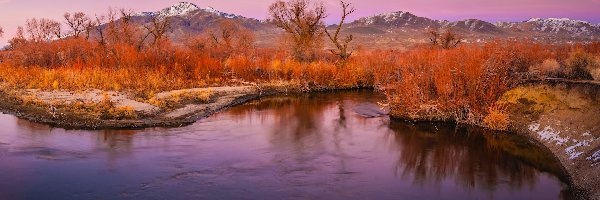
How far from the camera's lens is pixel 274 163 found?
17.1 meters

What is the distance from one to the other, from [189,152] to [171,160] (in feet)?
4.32

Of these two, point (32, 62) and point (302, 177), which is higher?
point (32, 62)

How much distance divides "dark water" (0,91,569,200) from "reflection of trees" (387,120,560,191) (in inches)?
1.5

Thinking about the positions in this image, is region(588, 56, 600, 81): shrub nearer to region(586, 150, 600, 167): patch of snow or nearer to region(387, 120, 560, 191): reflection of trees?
region(387, 120, 560, 191): reflection of trees

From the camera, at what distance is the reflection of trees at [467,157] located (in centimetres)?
1591

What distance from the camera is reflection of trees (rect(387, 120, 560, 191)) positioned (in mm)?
15914

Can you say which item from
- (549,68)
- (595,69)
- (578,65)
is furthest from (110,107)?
(578,65)

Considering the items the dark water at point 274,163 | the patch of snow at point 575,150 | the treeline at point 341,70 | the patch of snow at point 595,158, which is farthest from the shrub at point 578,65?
the patch of snow at point 595,158

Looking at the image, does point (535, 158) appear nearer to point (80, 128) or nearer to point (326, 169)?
point (326, 169)

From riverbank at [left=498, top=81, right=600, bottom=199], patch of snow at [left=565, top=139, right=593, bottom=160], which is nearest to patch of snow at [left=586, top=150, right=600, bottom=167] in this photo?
riverbank at [left=498, top=81, right=600, bottom=199]

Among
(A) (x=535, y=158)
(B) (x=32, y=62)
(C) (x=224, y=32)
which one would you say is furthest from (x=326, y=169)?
(C) (x=224, y=32)

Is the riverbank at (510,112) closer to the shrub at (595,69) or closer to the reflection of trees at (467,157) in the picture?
→ the reflection of trees at (467,157)

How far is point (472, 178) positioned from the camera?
15.8 meters

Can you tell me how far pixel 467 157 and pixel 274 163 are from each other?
282 inches
